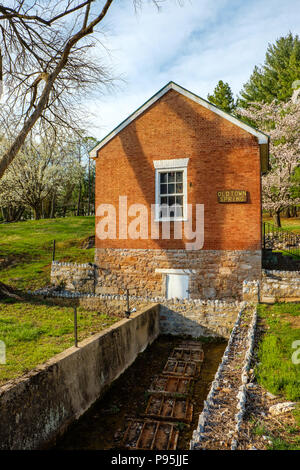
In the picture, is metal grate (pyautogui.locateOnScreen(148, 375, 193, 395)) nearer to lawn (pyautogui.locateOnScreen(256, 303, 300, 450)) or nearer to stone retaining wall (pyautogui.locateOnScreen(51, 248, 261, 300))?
lawn (pyautogui.locateOnScreen(256, 303, 300, 450))

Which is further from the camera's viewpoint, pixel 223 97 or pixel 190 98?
pixel 223 97

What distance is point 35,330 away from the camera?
28.6 feet

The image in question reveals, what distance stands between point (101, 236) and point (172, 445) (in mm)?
9798

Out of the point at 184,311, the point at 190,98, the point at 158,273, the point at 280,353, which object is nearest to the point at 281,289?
the point at 184,311

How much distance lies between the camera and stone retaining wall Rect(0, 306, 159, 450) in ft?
16.3

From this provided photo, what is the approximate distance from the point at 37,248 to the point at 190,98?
15365 mm

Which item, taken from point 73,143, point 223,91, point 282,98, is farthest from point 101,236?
point 223,91

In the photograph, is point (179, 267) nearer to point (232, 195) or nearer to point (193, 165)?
point (232, 195)

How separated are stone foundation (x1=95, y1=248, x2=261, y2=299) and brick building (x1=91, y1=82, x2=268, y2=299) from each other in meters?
0.04

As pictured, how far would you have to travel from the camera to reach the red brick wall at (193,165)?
1234 centimetres

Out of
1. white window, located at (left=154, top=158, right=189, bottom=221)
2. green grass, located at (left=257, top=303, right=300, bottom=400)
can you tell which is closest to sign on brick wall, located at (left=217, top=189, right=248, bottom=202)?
white window, located at (left=154, top=158, right=189, bottom=221)

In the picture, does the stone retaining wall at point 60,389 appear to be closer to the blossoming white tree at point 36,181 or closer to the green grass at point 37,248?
the green grass at point 37,248

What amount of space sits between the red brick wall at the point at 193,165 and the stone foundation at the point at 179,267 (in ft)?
1.03

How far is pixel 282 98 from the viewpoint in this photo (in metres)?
31.8
